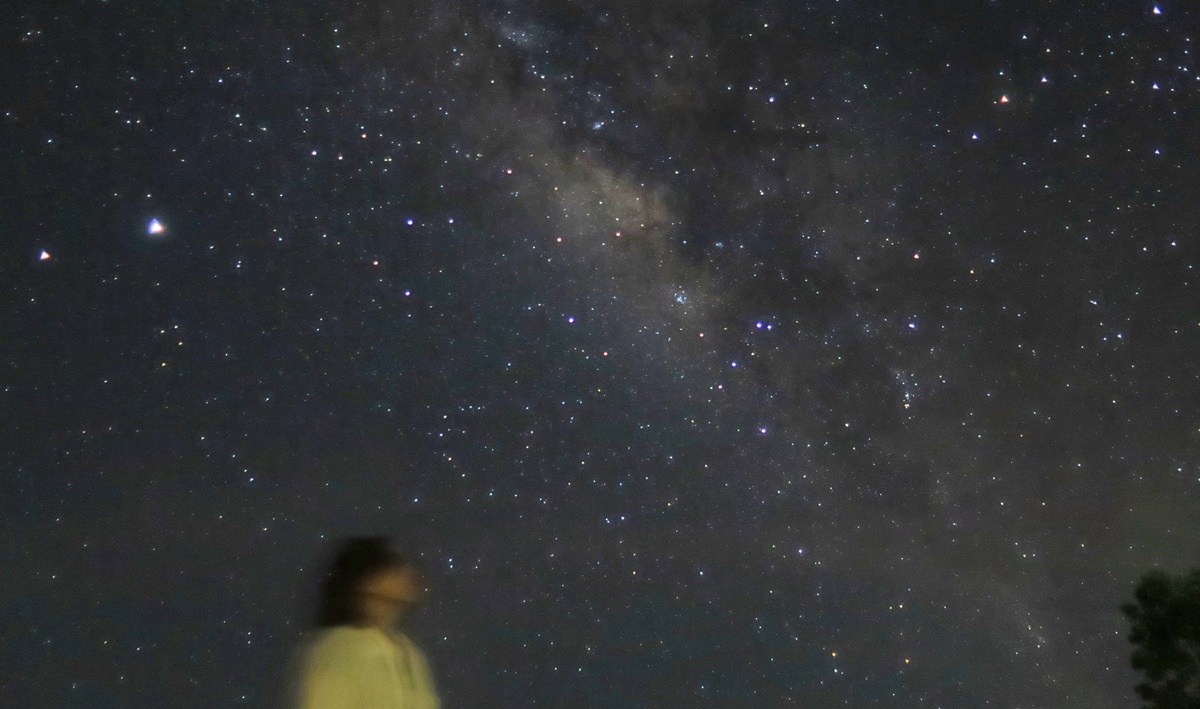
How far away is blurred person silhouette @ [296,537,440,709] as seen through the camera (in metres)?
2.10

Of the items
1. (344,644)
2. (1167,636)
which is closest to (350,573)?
(344,644)

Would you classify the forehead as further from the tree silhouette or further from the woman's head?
the tree silhouette

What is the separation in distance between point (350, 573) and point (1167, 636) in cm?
1837

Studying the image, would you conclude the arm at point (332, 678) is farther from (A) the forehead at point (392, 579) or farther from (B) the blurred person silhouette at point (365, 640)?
(A) the forehead at point (392, 579)

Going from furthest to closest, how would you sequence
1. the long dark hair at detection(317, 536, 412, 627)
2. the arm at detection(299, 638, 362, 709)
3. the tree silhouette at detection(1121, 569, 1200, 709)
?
the tree silhouette at detection(1121, 569, 1200, 709), the long dark hair at detection(317, 536, 412, 627), the arm at detection(299, 638, 362, 709)

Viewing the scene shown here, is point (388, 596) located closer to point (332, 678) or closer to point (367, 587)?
point (367, 587)

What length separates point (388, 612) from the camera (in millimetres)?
2293

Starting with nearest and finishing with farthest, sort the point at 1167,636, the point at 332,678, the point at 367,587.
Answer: the point at 332,678
the point at 367,587
the point at 1167,636

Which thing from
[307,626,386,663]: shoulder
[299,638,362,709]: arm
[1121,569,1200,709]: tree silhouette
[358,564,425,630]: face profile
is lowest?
[299,638,362,709]: arm

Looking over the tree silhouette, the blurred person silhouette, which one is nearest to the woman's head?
the blurred person silhouette

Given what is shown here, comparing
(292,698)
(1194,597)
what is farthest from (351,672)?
(1194,597)

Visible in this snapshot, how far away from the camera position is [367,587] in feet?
7.41

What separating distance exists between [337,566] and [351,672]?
11.4 inches

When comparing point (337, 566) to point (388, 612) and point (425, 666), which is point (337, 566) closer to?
point (388, 612)
